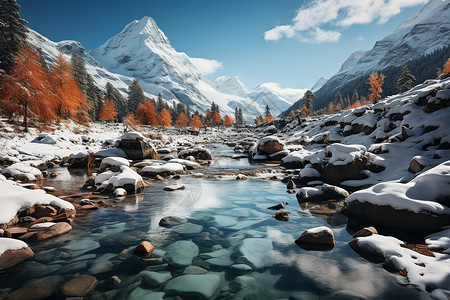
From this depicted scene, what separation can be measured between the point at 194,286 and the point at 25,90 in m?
25.2

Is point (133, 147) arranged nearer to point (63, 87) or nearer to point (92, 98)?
point (63, 87)

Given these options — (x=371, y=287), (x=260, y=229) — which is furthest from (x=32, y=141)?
(x=371, y=287)

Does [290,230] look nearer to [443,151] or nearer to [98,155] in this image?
[443,151]

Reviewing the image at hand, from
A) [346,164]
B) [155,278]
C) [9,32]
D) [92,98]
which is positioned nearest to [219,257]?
[155,278]

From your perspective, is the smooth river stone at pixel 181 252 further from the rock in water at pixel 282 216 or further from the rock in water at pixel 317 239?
the rock in water at pixel 282 216

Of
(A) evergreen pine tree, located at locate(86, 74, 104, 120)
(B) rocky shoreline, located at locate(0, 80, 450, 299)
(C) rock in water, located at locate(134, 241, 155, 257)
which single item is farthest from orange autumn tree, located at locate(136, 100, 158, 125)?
(C) rock in water, located at locate(134, 241, 155, 257)

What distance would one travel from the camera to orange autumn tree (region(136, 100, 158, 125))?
52.2 m

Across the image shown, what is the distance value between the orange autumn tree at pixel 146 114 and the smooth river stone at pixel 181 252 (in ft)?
172

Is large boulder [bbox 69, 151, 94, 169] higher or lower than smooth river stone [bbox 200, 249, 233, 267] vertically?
higher

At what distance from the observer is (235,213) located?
24.5ft

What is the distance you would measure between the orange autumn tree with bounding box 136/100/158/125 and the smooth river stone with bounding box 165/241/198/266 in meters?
52.5

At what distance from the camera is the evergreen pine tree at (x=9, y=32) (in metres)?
24.3

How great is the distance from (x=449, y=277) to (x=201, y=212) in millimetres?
6263

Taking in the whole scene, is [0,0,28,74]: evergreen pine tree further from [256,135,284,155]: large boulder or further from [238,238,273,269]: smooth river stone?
[238,238,273,269]: smooth river stone
